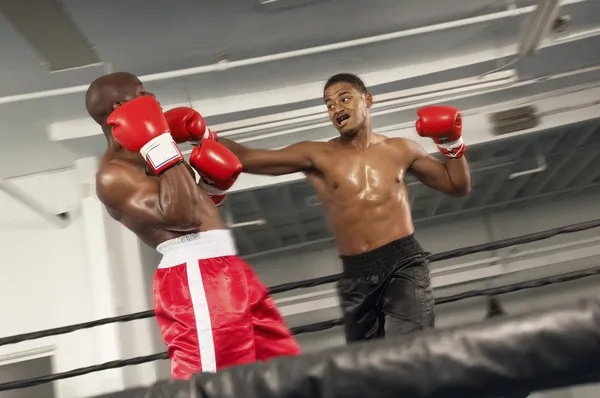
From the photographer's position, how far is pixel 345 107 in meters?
2.11

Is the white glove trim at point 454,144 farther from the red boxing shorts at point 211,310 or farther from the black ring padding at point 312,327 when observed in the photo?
the red boxing shorts at point 211,310

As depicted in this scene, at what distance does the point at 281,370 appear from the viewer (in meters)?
0.76

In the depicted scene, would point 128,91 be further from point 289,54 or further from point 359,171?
point 289,54

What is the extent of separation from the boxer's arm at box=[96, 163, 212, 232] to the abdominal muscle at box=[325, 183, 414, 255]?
1.94 ft

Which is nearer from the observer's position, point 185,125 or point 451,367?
point 451,367

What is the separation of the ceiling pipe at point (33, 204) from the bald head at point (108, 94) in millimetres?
2026

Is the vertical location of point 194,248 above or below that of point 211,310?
above

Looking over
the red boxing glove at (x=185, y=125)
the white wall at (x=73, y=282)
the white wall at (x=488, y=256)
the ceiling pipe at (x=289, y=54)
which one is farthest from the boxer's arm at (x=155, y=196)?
the white wall at (x=488, y=256)

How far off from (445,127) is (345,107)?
36 cm

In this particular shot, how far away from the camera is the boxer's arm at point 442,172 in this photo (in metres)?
2.12

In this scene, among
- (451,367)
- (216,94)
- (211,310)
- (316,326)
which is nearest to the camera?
(451,367)

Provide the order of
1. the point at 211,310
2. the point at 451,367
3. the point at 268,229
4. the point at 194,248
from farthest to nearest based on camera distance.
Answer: the point at 268,229 < the point at 194,248 < the point at 211,310 < the point at 451,367

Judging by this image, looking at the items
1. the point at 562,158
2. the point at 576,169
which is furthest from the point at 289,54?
the point at 576,169

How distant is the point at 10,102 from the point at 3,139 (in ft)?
1.77
